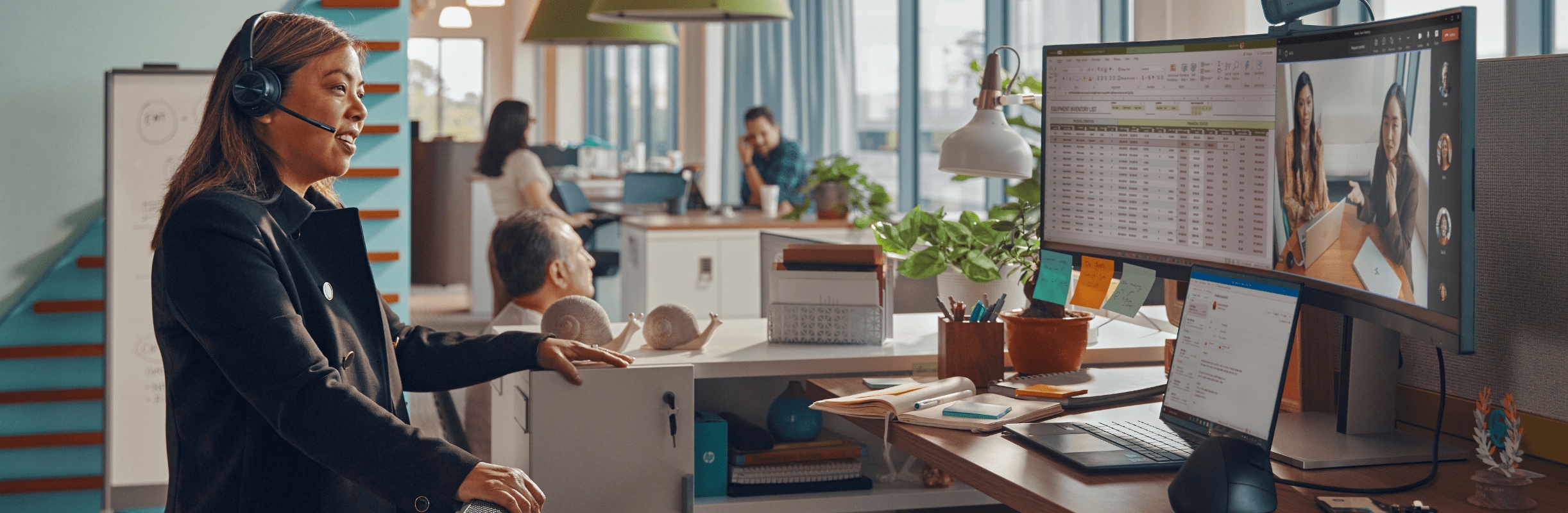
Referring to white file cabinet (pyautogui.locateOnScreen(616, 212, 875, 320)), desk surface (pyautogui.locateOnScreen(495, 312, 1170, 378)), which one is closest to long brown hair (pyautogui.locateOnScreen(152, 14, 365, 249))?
desk surface (pyautogui.locateOnScreen(495, 312, 1170, 378))

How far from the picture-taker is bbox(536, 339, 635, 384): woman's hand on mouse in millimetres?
1731

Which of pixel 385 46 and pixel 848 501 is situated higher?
pixel 385 46

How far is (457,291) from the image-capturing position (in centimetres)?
846

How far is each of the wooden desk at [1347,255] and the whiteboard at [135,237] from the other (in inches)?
105

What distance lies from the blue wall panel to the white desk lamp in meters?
2.59

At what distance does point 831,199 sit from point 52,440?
9.47 feet

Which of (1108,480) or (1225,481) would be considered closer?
(1225,481)

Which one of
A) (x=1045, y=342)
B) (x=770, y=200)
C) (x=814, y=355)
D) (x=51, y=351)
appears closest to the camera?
(x=1045, y=342)

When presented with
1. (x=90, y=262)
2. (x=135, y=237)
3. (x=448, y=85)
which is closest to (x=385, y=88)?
(x=135, y=237)

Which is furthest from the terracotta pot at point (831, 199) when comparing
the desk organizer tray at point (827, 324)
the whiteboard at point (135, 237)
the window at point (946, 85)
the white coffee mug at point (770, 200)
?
the desk organizer tray at point (827, 324)

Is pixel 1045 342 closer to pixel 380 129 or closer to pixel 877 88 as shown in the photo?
pixel 380 129

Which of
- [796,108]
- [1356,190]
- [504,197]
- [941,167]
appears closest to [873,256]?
[941,167]

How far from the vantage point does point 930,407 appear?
160cm

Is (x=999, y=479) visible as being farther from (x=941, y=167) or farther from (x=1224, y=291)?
(x=941, y=167)
